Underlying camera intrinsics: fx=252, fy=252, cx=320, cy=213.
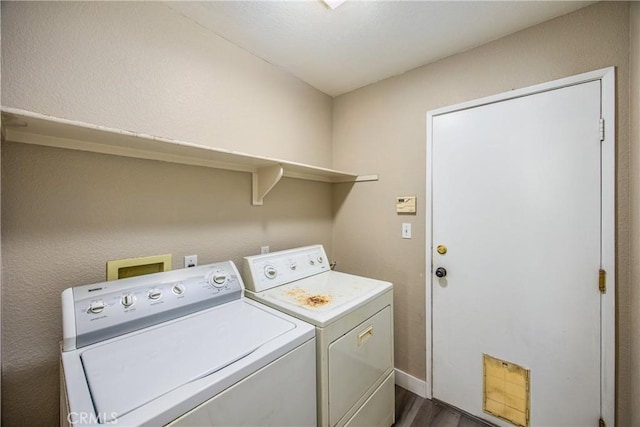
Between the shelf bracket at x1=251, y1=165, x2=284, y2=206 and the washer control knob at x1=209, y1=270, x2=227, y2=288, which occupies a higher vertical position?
the shelf bracket at x1=251, y1=165, x2=284, y2=206

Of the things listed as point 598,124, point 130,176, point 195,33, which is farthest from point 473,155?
point 130,176

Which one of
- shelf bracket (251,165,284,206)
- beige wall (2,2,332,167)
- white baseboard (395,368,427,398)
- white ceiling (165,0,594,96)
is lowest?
white baseboard (395,368,427,398)

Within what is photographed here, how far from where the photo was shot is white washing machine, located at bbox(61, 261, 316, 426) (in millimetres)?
667

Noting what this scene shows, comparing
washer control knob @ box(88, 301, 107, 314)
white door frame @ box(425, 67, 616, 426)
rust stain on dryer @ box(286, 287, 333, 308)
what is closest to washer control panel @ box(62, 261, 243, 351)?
washer control knob @ box(88, 301, 107, 314)

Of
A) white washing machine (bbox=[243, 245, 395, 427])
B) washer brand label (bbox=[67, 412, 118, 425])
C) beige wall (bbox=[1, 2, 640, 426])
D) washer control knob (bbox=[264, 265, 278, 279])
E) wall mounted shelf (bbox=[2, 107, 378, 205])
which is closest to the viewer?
washer brand label (bbox=[67, 412, 118, 425])

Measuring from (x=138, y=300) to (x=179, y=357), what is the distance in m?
0.37

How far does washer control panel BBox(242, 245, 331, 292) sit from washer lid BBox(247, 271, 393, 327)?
4 cm

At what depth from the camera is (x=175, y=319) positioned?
110 cm

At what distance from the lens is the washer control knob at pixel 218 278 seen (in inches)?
50.3

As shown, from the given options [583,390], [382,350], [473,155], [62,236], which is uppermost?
[473,155]

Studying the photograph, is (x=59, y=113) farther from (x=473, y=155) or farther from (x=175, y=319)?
(x=473, y=155)

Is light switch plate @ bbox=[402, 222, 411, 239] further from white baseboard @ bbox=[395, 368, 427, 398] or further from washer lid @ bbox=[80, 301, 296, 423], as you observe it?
washer lid @ bbox=[80, 301, 296, 423]

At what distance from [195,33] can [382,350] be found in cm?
211

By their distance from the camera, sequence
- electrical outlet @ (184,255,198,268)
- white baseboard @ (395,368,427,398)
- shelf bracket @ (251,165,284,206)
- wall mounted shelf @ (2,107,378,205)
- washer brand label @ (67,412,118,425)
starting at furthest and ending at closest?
white baseboard @ (395,368,427,398) < shelf bracket @ (251,165,284,206) < electrical outlet @ (184,255,198,268) < wall mounted shelf @ (2,107,378,205) < washer brand label @ (67,412,118,425)
